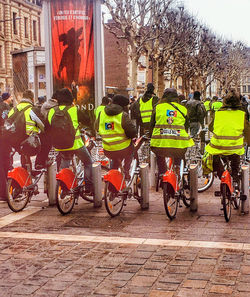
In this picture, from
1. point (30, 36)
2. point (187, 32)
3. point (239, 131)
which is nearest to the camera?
point (239, 131)

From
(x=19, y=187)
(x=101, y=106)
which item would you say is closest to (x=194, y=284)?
(x=19, y=187)

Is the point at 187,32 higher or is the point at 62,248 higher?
the point at 187,32

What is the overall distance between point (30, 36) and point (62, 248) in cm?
6248

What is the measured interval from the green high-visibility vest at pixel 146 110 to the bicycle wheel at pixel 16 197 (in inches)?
219

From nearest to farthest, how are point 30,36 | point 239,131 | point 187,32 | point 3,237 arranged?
point 3,237, point 239,131, point 187,32, point 30,36

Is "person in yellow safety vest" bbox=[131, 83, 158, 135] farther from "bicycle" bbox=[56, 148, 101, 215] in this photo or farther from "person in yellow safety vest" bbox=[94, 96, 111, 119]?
"bicycle" bbox=[56, 148, 101, 215]

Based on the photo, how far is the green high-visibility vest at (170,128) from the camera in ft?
27.4

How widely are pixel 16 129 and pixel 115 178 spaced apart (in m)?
1.97

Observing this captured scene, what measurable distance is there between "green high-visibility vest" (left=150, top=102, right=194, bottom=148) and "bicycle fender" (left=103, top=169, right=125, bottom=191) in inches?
29.9

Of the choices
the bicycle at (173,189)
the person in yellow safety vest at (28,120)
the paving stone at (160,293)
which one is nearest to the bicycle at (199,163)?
the bicycle at (173,189)

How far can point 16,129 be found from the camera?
911cm

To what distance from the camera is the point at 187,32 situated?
158 ft

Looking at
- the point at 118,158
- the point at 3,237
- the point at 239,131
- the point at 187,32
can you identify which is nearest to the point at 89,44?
the point at 118,158

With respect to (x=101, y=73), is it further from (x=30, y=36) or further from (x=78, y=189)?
(x=30, y=36)
